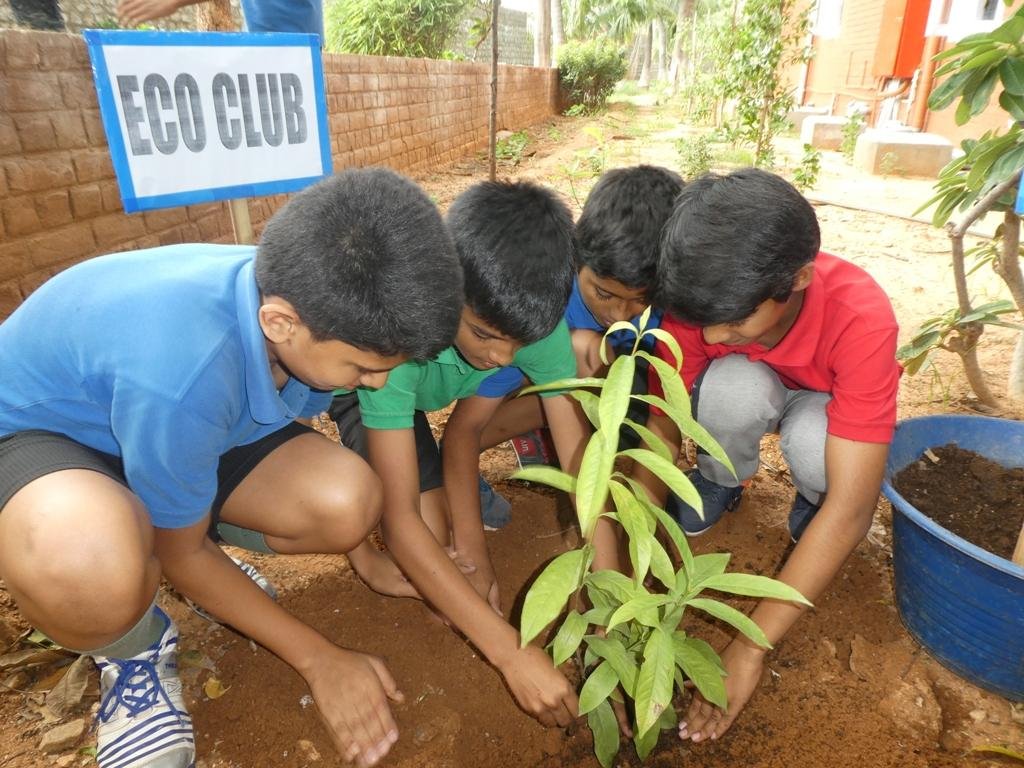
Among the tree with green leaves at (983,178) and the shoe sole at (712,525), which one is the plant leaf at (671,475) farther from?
the tree with green leaves at (983,178)

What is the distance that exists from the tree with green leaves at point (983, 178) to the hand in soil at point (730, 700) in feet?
3.65

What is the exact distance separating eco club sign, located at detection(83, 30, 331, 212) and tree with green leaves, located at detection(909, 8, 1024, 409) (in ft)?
5.25

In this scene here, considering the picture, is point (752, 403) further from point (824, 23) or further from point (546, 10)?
point (546, 10)

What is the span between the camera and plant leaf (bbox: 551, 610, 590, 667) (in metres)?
0.92

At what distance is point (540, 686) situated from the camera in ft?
3.75

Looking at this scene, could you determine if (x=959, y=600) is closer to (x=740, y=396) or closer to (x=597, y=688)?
(x=740, y=396)

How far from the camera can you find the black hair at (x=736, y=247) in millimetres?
1160

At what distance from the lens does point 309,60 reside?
6.06 ft

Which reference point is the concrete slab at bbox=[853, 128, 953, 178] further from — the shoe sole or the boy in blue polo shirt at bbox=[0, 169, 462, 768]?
the boy in blue polo shirt at bbox=[0, 169, 462, 768]

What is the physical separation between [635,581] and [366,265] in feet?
1.81

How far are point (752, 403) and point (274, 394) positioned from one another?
1.04m

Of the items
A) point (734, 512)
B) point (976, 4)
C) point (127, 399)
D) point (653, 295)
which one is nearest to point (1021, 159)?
point (653, 295)

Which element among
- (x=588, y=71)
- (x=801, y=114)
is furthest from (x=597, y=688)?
(x=588, y=71)

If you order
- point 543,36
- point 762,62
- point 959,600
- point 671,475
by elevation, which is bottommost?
point 959,600
